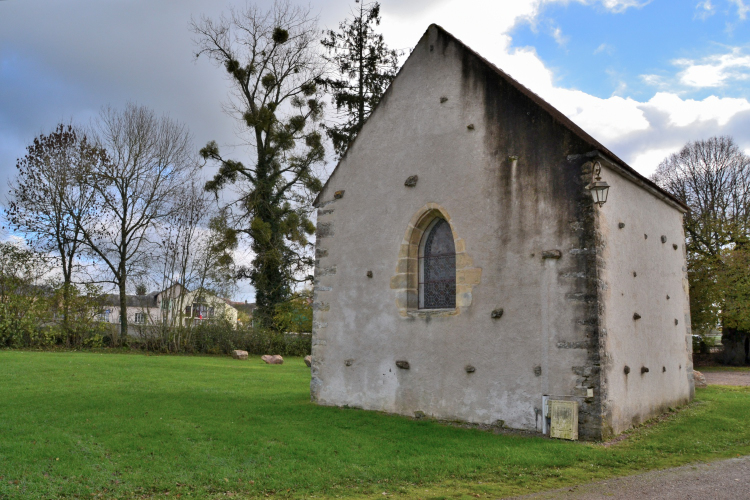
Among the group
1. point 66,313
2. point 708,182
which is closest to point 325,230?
point 66,313

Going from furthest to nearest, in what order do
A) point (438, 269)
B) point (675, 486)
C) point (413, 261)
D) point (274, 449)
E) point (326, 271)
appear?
1. point (326, 271)
2. point (413, 261)
3. point (438, 269)
4. point (274, 449)
5. point (675, 486)

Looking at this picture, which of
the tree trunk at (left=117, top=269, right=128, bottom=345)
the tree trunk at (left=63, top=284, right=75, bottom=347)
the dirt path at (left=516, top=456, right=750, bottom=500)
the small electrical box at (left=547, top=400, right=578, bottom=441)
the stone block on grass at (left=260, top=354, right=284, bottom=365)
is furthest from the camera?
the tree trunk at (left=117, top=269, right=128, bottom=345)

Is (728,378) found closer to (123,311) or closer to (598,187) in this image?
(598,187)

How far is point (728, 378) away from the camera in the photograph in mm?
18609

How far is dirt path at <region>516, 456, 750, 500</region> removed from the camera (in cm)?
583

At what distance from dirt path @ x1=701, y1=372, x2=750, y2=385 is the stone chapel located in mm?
6368

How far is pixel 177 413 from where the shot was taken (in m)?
9.50

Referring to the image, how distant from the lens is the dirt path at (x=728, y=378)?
16969 millimetres

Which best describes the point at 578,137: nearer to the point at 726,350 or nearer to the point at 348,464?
the point at 348,464

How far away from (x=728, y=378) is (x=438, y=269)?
13.7 metres

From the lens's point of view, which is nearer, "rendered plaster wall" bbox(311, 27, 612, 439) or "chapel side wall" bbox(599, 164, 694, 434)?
"rendered plaster wall" bbox(311, 27, 612, 439)

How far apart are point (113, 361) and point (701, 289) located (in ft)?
72.7

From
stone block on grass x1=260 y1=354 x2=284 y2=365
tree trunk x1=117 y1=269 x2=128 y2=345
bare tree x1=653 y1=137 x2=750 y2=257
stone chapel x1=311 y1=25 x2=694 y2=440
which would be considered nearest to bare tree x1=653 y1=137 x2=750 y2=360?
bare tree x1=653 y1=137 x2=750 y2=257

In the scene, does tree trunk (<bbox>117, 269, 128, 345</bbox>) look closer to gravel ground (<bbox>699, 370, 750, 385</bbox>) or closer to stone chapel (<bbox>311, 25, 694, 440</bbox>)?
stone chapel (<bbox>311, 25, 694, 440</bbox>)
